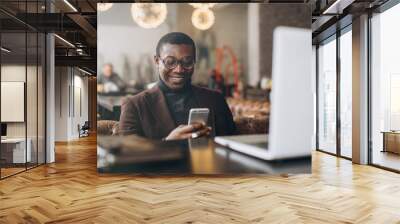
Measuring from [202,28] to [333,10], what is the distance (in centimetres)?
247

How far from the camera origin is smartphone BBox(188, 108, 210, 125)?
5.84 metres

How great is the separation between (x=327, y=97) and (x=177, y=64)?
5399 millimetres

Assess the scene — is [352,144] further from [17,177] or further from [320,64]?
[17,177]

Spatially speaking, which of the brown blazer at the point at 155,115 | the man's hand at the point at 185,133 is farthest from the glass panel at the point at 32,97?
the man's hand at the point at 185,133

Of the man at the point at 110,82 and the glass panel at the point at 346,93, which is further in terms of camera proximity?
the glass panel at the point at 346,93

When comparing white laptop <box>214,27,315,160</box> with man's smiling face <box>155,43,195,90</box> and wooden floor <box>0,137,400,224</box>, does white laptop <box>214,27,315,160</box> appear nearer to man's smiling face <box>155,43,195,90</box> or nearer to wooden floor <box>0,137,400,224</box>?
wooden floor <box>0,137,400,224</box>

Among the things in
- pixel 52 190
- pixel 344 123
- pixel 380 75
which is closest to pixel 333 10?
pixel 380 75

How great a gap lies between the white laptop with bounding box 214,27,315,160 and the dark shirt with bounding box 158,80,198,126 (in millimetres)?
622

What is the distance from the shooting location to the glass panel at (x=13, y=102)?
19.3ft

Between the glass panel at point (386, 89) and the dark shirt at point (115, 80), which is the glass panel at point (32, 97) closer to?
the dark shirt at point (115, 80)

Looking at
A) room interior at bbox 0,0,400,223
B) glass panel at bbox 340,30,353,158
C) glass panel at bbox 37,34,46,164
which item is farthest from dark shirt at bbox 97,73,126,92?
glass panel at bbox 340,30,353,158

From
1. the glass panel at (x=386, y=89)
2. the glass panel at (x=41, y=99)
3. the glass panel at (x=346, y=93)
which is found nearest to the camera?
the glass panel at (x=386, y=89)

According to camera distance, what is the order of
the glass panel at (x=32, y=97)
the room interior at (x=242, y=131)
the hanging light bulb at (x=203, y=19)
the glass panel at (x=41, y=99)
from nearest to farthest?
1. the room interior at (x=242, y=131)
2. the hanging light bulb at (x=203, y=19)
3. the glass panel at (x=32, y=97)
4. the glass panel at (x=41, y=99)

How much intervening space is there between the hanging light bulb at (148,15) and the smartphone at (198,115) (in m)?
1.45
